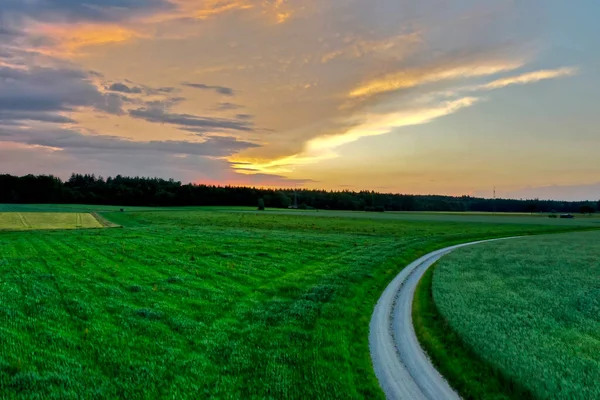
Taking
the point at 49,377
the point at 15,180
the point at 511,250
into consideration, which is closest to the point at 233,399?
the point at 49,377

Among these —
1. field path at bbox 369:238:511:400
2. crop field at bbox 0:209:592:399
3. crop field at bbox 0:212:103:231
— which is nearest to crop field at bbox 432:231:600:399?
field path at bbox 369:238:511:400

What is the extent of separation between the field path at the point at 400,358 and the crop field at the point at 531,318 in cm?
169

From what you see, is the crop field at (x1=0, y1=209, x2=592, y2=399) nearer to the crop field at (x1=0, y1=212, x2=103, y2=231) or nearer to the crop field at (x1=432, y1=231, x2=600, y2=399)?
the crop field at (x1=432, y1=231, x2=600, y2=399)

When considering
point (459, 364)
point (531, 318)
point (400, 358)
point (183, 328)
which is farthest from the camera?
point (531, 318)

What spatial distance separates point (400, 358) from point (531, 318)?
7287 mm

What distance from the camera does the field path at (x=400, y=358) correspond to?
10.7 metres

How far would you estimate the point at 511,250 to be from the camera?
42906 millimetres

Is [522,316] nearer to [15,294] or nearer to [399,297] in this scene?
[399,297]

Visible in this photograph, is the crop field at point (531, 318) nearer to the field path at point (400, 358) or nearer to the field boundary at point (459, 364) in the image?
the field boundary at point (459, 364)

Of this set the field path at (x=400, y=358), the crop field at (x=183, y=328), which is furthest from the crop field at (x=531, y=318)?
the crop field at (x=183, y=328)

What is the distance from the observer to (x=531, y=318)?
16.5m

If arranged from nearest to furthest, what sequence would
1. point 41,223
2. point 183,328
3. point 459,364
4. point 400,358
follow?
point 459,364 < point 400,358 < point 183,328 < point 41,223

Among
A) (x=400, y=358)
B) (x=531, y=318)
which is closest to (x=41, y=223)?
(x=400, y=358)

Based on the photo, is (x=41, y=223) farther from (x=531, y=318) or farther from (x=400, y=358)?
(x=531, y=318)
